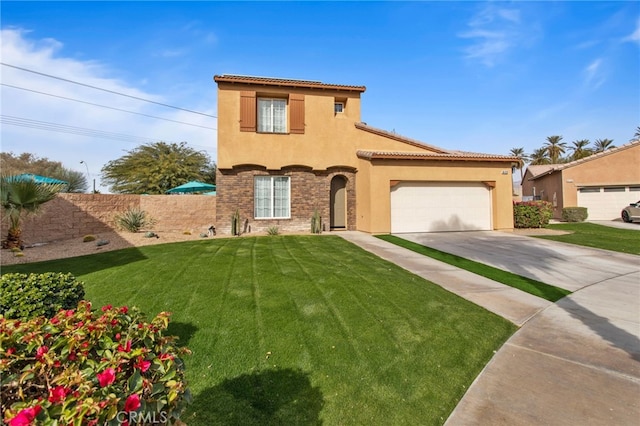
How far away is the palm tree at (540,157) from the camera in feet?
152

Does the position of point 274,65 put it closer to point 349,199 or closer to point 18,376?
point 349,199

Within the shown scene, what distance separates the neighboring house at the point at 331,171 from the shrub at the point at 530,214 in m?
1.33

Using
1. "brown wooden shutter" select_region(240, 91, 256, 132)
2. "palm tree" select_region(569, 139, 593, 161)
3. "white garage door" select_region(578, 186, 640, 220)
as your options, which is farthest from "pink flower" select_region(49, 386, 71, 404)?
"palm tree" select_region(569, 139, 593, 161)

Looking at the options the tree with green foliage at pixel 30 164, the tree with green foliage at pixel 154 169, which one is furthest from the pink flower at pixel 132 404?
the tree with green foliage at pixel 154 169

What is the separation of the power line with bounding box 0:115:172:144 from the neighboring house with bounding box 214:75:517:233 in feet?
51.1

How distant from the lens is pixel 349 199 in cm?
1580

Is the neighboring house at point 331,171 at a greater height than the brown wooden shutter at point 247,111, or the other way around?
the brown wooden shutter at point 247,111

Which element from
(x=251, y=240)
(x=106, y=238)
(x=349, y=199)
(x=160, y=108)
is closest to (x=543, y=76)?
(x=349, y=199)

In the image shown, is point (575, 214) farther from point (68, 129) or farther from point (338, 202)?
point (68, 129)

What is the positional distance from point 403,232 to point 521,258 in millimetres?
5689

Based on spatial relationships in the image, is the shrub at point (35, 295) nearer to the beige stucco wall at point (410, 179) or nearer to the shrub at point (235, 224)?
the shrub at point (235, 224)

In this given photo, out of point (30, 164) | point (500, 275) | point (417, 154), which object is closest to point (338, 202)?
point (417, 154)

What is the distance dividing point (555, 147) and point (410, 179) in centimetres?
4349

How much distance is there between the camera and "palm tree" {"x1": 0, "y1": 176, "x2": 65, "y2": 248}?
937 cm
